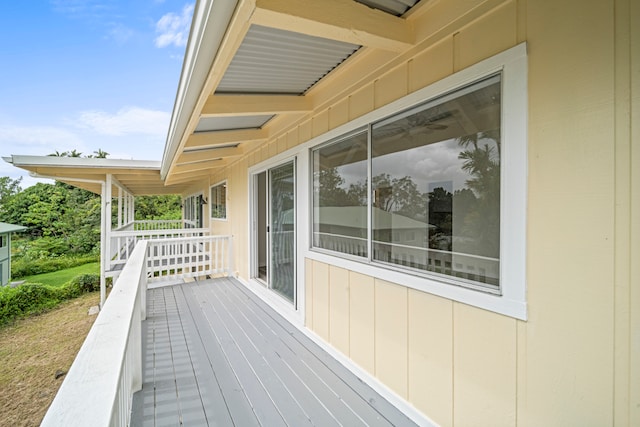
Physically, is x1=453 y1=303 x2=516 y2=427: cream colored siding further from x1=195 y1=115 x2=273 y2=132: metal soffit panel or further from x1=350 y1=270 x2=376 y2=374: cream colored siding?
x1=195 y1=115 x2=273 y2=132: metal soffit panel

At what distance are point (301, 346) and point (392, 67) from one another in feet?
9.13

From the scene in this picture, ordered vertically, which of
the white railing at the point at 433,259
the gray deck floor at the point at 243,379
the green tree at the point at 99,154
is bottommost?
the gray deck floor at the point at 243,379

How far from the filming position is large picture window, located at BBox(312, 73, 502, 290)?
1560mm

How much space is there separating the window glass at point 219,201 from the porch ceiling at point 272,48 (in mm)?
3734

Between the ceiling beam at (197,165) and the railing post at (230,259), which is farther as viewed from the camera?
the ceiling beam at (197,165)

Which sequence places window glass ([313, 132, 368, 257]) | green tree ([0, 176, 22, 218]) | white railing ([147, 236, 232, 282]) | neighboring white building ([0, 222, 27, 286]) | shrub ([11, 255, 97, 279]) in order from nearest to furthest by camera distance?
window glass ([313, 132, 368, 257])
white railing ([147, 236, 232, 282])
neighboring white building ([0, 222, 27, 286])
shrub ([11, 255, 97, 279])
green tree ([0, 176, 22, 218])

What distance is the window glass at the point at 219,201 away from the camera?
7.26m

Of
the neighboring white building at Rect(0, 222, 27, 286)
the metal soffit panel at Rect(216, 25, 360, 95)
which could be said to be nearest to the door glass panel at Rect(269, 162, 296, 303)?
the metal soffit panel at Rect(216, 25, 360, 95)

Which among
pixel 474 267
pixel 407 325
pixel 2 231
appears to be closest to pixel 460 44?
pixel 474 267

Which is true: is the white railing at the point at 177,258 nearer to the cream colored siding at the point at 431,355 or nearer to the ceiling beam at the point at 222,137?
the ceiling beam at the point at 222,137

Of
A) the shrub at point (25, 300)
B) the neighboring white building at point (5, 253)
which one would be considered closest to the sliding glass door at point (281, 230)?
the shrub at point (25, 300)

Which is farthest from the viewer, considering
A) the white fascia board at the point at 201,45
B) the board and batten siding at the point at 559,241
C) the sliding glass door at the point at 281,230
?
the sliding glass door at the point at 281,230

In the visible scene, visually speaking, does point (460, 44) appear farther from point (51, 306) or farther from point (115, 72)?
point (115, 72)

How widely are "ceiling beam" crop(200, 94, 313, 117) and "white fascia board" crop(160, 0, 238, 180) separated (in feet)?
0.74
